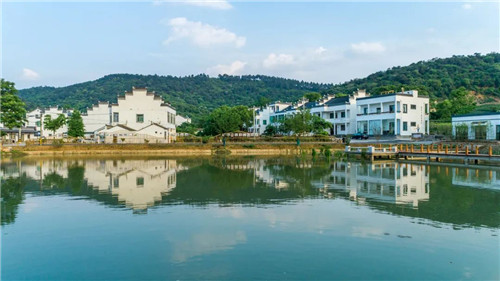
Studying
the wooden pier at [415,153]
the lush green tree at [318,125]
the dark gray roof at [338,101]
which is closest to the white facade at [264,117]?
the dark gray roof at [338,101]

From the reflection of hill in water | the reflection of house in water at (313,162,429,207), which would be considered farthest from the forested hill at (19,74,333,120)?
the reflection of house in water at (313,162,429,207)

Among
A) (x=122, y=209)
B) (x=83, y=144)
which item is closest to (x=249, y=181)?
(x=122, y=209)

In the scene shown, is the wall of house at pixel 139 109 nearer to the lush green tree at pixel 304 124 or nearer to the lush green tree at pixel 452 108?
the lush green tree at pixel 304 124

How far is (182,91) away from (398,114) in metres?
94.8

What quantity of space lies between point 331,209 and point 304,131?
3887 centimetres

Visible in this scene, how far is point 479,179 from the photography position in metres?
19.4

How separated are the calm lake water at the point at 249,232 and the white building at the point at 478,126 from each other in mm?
27627

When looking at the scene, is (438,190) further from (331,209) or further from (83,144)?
(83,144)

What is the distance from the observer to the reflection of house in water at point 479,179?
1723cm

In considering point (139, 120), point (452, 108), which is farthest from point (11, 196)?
point (452, 108)

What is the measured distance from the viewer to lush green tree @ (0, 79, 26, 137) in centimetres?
3891

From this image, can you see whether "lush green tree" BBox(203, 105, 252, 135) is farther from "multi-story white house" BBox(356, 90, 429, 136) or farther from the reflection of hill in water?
the reflection of hill in water

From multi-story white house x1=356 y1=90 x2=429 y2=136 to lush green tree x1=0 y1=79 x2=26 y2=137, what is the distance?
4411cm

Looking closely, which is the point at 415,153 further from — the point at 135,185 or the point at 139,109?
the point at 139,109
